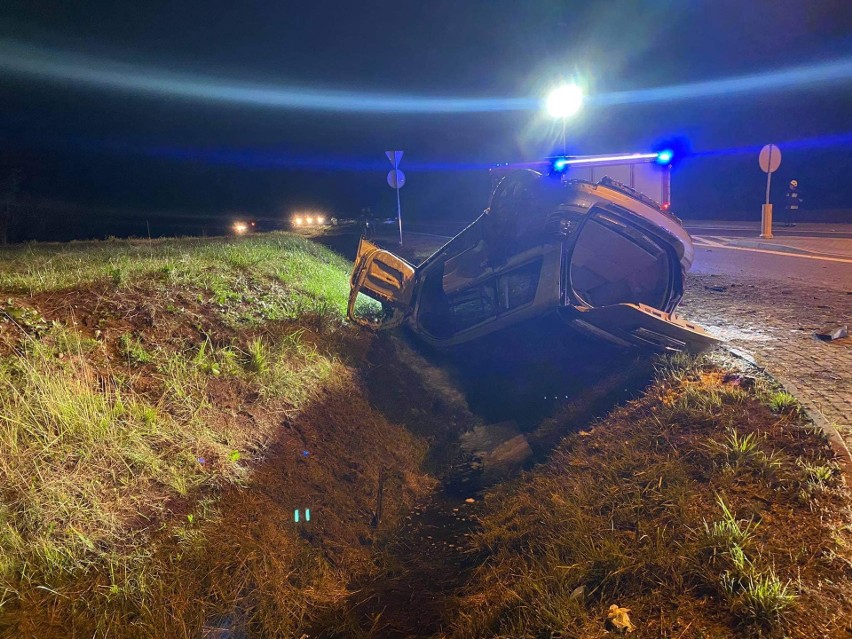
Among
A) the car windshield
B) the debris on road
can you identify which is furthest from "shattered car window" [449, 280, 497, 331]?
the debris on road

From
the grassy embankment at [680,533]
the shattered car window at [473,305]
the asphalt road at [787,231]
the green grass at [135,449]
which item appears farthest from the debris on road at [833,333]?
the asphalt road at [787,231]

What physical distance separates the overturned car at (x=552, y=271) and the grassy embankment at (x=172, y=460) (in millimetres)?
1563

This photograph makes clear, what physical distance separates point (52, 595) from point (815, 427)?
14.7 ft

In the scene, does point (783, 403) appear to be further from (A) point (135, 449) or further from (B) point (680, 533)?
(A) point (135, 449)

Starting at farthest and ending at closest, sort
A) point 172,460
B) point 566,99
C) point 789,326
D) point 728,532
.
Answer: point 566,99 < point 789,326 < point 172,460 < point 728,532

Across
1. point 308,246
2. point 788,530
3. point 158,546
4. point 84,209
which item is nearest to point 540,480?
point 788,530

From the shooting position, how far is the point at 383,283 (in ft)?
23.3

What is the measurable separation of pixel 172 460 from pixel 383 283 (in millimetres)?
3982

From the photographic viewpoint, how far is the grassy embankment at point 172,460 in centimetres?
280

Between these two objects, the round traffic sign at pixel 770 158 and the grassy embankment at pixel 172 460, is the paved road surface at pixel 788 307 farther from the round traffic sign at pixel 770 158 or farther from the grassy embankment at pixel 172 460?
the grassy embankment at pixel 172 460

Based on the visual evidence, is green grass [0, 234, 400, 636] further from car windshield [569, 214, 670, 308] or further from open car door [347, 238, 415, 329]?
car windshield [569, 214, 670, 308]

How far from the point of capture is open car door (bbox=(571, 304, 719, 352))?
16.7 feet

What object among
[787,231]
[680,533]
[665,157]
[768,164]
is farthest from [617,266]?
[787,231]

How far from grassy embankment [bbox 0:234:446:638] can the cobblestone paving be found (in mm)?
3271
